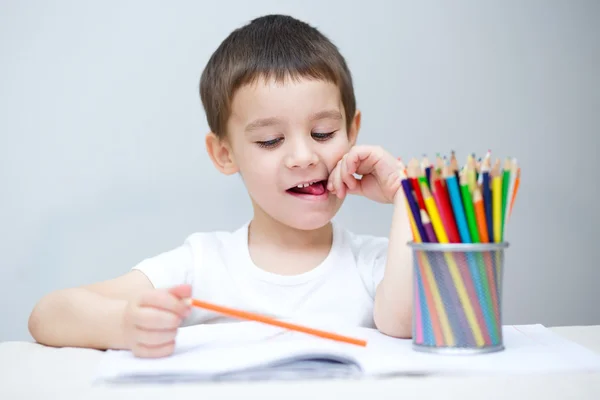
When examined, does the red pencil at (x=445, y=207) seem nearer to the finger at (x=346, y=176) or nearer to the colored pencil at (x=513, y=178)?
the colored pencil at (x=513, y=178)

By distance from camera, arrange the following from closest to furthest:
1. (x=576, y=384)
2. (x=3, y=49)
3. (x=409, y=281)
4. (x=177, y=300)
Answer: (x=576, y=384) < (x=177, y=300) < (x=409, y=281) < (x=3, y=49)

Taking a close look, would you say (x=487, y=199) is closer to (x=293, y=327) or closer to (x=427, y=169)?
(x=427, y=169)

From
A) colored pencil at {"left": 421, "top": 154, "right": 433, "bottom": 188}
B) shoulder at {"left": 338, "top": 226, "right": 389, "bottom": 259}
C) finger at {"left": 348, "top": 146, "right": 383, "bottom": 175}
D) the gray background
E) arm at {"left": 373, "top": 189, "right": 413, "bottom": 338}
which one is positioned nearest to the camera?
colored pencil at {"left": 421, "top": 154, "right": 433, "bottom": 188}

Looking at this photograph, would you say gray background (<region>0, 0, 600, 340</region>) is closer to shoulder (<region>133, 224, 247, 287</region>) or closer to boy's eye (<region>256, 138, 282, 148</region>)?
shoulder (<region>133, 224, 247, 287</region>)

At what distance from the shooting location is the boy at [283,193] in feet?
3.17

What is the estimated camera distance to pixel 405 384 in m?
0.59

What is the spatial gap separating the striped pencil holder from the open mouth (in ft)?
1.18

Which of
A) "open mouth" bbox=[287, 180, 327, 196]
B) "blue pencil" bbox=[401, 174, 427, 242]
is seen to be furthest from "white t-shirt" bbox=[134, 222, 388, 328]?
"blue pencil" bbox=[401, 174, 427, 242]

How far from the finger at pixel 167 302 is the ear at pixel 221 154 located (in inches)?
17.6

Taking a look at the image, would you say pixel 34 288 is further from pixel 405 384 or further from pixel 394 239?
pixel 405 384

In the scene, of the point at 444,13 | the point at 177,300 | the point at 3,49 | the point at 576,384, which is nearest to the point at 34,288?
the point at 3,49

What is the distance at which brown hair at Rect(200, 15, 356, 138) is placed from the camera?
1023 millimetres

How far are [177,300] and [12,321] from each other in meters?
0.94

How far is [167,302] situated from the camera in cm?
69
